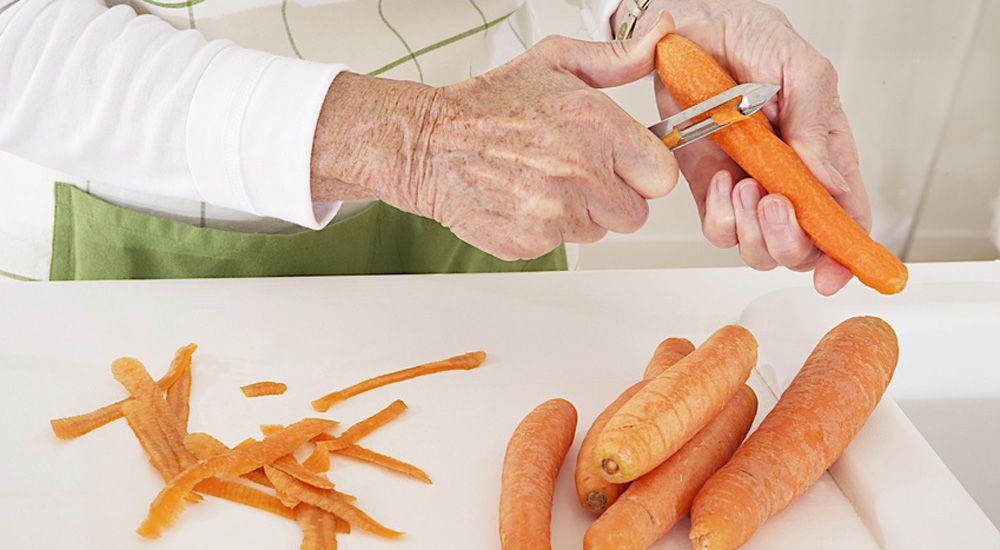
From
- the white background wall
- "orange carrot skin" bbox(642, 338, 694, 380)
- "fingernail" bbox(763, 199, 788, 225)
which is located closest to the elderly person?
"fingernail" bbox(763, 199, 788, 225)

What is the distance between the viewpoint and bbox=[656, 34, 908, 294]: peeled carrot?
921mm

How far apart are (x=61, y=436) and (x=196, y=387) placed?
129 millimetres

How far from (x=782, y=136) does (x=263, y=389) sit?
580 millimetres

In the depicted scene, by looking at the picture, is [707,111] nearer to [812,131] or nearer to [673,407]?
[812,131]

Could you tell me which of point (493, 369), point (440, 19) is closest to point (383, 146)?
point (493, 369)

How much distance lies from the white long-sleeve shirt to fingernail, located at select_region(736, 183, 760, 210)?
15.7 inches

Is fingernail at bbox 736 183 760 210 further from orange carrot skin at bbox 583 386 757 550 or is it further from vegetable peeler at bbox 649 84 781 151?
orange carrot skin at bbox 583 386 757 550

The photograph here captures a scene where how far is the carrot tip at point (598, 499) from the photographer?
793mm

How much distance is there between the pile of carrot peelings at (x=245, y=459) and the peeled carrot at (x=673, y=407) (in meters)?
0.17

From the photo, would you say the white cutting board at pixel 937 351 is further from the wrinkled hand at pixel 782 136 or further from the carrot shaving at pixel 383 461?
the carrot shaving at pixel 383 461

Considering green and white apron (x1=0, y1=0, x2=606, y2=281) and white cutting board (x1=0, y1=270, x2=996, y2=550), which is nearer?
white cutting board (x1=0, y1=270, x2=996, y2=550)

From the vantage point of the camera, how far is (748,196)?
964 millimetres

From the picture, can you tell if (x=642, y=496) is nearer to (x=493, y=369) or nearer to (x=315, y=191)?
(x=493, y=369)

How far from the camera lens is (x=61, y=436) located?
0.86 metres
